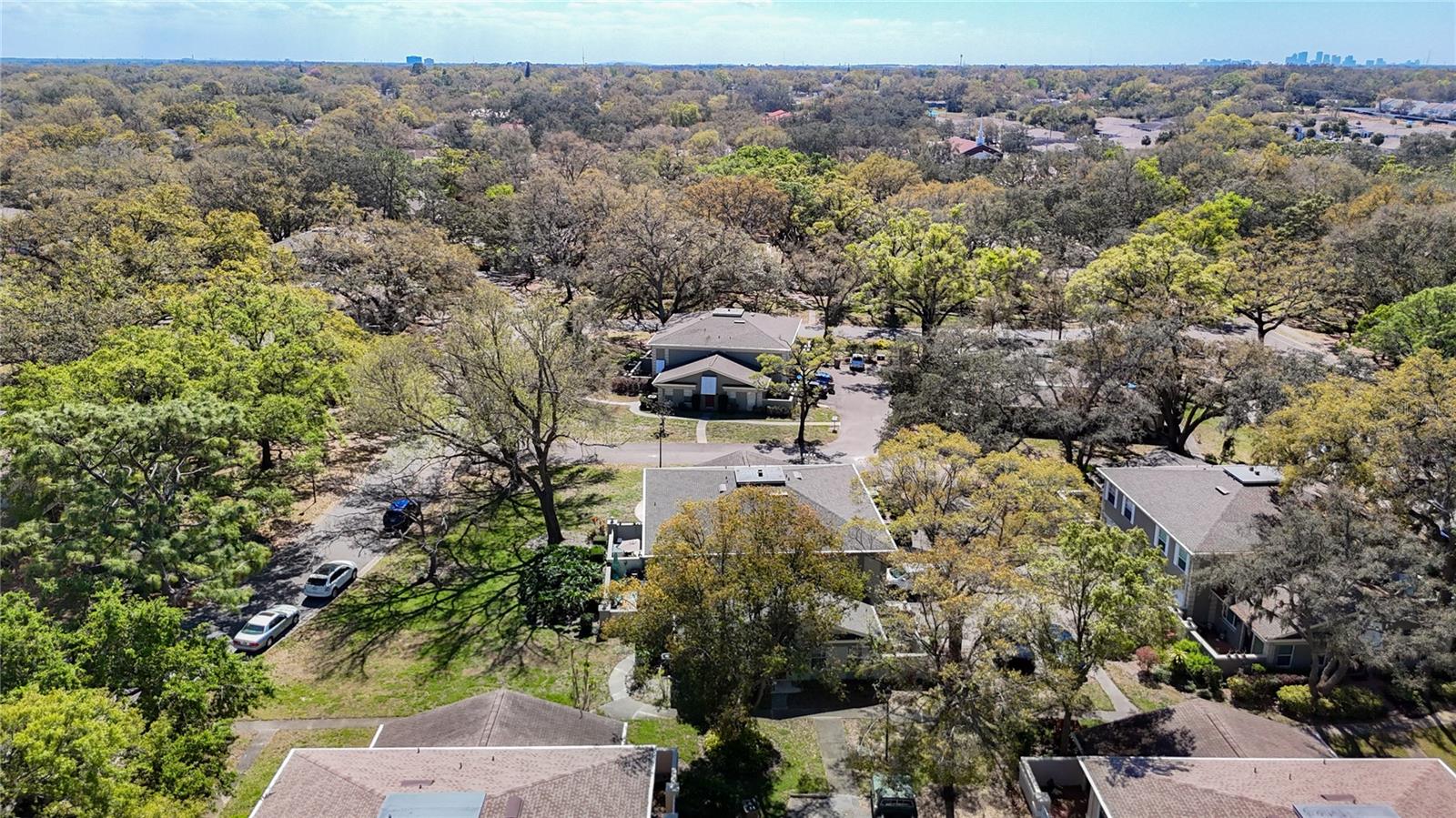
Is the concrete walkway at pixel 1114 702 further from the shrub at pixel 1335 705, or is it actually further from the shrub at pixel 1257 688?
the shrub at pixel 1335 705

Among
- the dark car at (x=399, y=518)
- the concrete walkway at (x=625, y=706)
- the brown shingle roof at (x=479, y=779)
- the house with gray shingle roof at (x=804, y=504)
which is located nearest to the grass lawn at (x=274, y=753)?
the brown shingle roof at (x=479, y=779)

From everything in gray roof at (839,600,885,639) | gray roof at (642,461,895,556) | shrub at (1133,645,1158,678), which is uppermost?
gray roof at (642,461,895,556)

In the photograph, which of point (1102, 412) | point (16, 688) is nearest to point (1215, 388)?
point (1102, 412)

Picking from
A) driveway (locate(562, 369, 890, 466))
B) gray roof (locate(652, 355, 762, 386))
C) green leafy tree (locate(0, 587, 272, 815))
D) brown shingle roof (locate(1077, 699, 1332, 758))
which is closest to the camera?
green leafy tree (locate(0, 587, 272, 815))

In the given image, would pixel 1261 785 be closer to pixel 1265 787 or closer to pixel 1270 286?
pixel 1265 787

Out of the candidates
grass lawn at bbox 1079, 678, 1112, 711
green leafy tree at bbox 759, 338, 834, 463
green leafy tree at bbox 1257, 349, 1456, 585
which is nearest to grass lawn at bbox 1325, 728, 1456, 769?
green leafy tree at bbox 1257, 349, 1456, 585

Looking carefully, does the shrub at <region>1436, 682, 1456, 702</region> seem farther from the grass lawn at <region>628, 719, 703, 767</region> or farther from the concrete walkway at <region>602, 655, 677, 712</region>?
the concrete walkway at <region>602, 655, 677, 712</region>
